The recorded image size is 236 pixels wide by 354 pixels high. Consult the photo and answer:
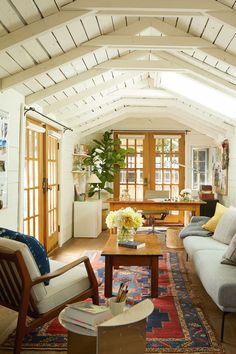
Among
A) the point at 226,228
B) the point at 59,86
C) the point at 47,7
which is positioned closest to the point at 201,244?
the point at 226,228

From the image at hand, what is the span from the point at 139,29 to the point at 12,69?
1.33 meters

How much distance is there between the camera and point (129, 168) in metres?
8.48

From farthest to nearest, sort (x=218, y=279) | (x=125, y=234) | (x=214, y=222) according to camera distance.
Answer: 1. (x=214, y=222)
2. (x=125, y=234)
3. (x=218, y=279)

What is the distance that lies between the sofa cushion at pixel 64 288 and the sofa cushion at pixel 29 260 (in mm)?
66

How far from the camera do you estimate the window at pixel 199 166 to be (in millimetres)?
8422

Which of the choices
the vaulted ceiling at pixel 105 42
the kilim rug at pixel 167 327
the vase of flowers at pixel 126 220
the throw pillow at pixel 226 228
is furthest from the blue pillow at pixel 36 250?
the throw pillow at pixel 226 228

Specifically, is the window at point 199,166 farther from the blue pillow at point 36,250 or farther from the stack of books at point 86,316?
the stack of books at point 86,316

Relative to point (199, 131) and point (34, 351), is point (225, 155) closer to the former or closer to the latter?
point (199, 131)

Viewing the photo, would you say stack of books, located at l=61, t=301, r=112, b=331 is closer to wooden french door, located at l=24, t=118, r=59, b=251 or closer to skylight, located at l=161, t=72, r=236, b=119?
wooden french door, located at l=24, t=118, r=59, b=251

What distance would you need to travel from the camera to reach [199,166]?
8.47 metres

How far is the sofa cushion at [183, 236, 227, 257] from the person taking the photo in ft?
12.7

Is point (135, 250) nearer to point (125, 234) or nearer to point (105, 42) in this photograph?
point (125, 234)

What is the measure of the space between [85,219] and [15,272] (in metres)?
4.49

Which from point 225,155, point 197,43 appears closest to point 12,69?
point 197,43
